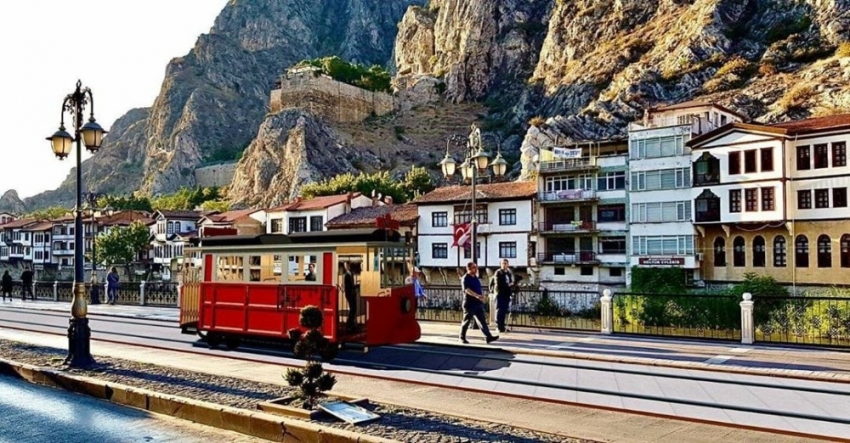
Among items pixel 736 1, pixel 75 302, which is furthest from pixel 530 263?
pixel 736 1

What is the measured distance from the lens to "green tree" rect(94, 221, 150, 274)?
78312 millimetres

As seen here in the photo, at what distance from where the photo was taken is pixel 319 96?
373 ft

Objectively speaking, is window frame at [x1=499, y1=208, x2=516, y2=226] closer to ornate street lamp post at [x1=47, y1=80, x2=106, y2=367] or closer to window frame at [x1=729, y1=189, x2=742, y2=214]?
window frame at [x1=729, y1=189, x2=742, y2=214]

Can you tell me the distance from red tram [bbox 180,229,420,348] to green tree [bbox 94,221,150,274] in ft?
228

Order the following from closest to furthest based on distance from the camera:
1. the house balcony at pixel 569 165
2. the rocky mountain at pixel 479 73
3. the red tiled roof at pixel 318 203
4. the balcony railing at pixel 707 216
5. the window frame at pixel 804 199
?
the window frame at pixel 804 199 → the balcony railing at pixel 707 216 → the house balcony at pixel 569 165 → the red tiled roof at pixel 318 203 → the rocky mountain at pixel 479 73

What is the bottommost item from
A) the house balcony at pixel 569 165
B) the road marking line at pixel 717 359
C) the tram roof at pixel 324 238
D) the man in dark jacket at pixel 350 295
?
the road marking line at pixel 717 359

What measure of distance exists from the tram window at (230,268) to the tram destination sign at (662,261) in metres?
39.1

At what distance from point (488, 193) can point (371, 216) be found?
10557 mm

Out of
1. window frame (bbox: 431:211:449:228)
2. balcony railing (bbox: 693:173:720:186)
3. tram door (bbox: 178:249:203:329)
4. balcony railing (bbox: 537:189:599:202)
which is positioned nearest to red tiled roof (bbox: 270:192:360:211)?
window frame (bbox: 431:211:449:228)

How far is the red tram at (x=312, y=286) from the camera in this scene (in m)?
13.7

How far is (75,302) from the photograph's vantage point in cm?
1271

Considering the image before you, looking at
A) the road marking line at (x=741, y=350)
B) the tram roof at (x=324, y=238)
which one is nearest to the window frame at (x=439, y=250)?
the tram roof at (x=324, y=238)

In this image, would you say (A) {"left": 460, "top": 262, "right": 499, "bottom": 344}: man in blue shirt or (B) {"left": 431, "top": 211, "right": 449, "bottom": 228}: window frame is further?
(B) {"left": 431, "top": 211, "right": 449, "bottom": 228}: window frame

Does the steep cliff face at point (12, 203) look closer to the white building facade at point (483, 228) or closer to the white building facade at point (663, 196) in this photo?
the white building facade at point (483, 228)
